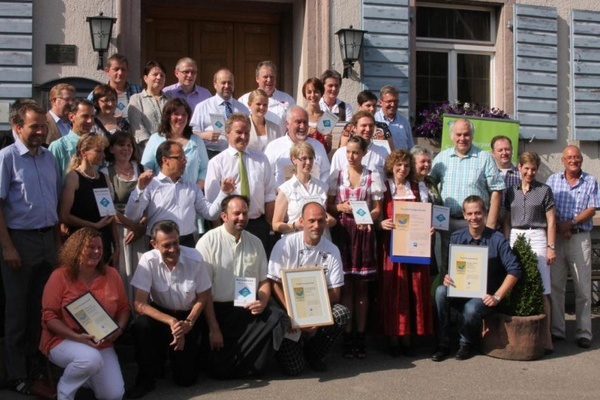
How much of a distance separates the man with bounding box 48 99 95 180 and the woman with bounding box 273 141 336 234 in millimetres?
1619

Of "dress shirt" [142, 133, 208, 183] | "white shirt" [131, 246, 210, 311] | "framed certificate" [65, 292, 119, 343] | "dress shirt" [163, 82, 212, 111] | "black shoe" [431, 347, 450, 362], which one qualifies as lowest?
"black shoe" [431, 347, 450, 362]

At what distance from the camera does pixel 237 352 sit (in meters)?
5.86

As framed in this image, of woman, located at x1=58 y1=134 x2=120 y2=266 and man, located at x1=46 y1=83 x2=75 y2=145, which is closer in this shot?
woman, located at x1=58 y1=134 x2=120 y2=266

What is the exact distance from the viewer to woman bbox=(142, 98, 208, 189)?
21.5 ft

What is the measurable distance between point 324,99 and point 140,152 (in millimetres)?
2051

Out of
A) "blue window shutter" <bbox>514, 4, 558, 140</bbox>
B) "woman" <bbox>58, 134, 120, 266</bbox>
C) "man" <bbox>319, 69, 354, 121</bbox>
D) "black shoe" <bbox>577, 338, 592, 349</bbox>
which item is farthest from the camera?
"blue window shutter" <bbox>514, 4, 558, 140</bbox>

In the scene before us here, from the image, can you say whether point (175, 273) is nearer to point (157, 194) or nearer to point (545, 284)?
point (157, 194)

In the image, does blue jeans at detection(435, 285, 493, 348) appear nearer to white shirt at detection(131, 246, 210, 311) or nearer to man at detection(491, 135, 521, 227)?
man at detection(491, 135, 521, 227)

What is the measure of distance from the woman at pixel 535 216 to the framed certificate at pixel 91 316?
12.2ft

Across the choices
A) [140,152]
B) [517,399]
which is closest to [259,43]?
[140,152]

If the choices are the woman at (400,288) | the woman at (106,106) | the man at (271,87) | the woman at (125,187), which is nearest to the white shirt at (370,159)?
the woman at (400,288)

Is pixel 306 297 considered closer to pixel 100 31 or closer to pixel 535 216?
pixel 535 216

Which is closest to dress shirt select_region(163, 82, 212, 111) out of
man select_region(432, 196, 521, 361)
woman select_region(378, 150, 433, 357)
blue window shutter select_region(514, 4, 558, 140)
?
woman select_region(378, 150, 433, 357)

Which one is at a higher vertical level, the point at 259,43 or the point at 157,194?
the point at 259,43
